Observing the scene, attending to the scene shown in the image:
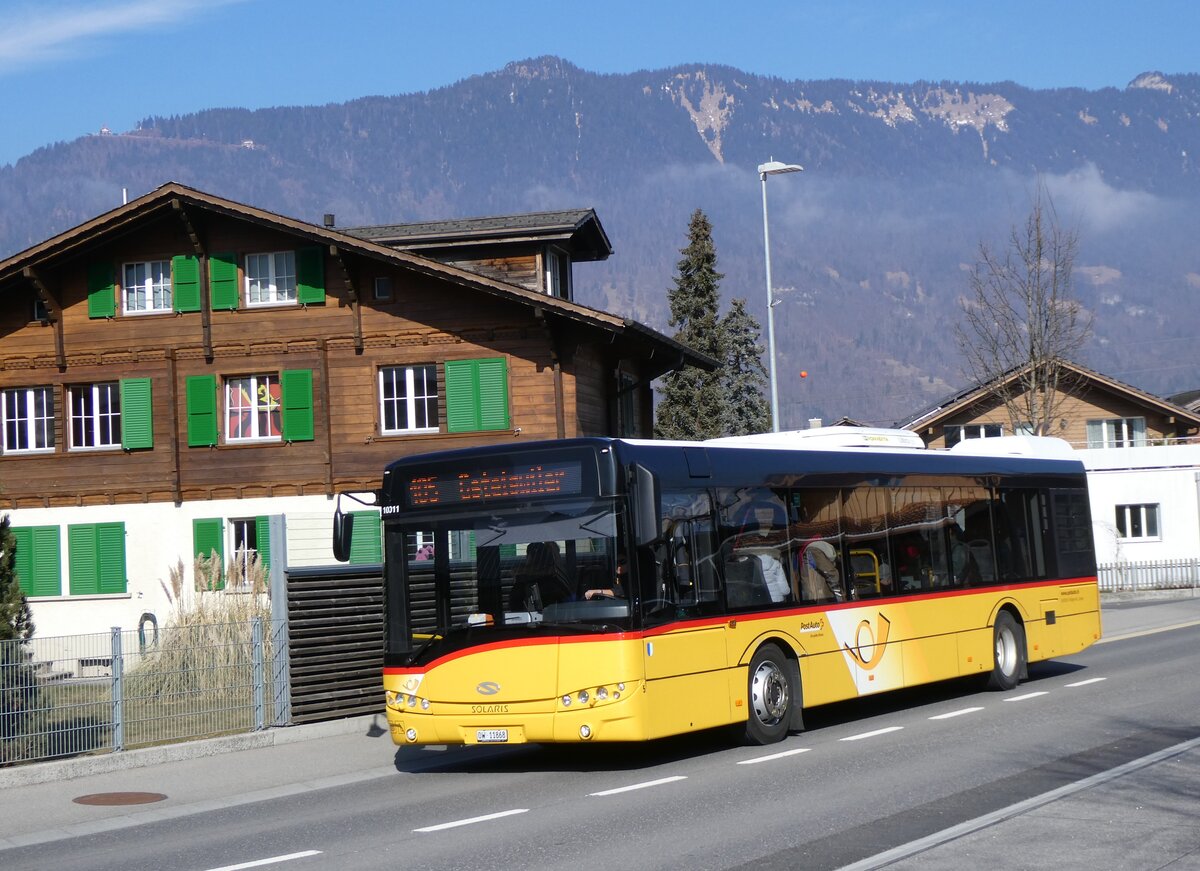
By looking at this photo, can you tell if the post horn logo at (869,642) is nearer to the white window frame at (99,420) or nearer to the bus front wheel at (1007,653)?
the bus front wheel at (1007,653)

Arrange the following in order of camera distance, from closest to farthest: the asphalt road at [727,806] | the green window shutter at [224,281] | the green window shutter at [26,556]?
the asphalt road at [727,806], the green window shutter at [26,556], the green window shutter at [224,281]

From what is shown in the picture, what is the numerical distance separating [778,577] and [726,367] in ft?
214

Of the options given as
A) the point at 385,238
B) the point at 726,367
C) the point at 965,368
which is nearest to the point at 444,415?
the point at 385,238

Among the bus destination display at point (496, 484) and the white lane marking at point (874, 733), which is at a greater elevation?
the bus destination display at point (496, 484)

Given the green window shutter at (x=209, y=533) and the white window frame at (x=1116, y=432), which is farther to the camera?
the white window frame at (x=1116, y=432)

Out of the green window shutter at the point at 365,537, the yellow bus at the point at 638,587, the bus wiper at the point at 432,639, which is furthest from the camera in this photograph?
the green window shutter at the point at 365,537

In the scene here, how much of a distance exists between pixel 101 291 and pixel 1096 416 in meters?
42.1

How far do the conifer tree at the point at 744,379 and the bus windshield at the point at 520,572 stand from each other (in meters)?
66.7

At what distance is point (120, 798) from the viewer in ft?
42.5

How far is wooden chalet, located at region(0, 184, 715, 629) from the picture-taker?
31.3 m

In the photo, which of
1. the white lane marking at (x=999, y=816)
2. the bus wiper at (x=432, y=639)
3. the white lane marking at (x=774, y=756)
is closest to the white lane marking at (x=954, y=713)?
the white lane marking at (x=774, y=756)

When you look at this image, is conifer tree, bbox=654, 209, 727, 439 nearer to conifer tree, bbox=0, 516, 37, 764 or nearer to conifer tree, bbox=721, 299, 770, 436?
conifer tree, bbox=721, 299, 770, 436

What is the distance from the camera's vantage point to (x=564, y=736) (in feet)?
41.8

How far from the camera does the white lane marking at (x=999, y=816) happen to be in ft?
27.8
